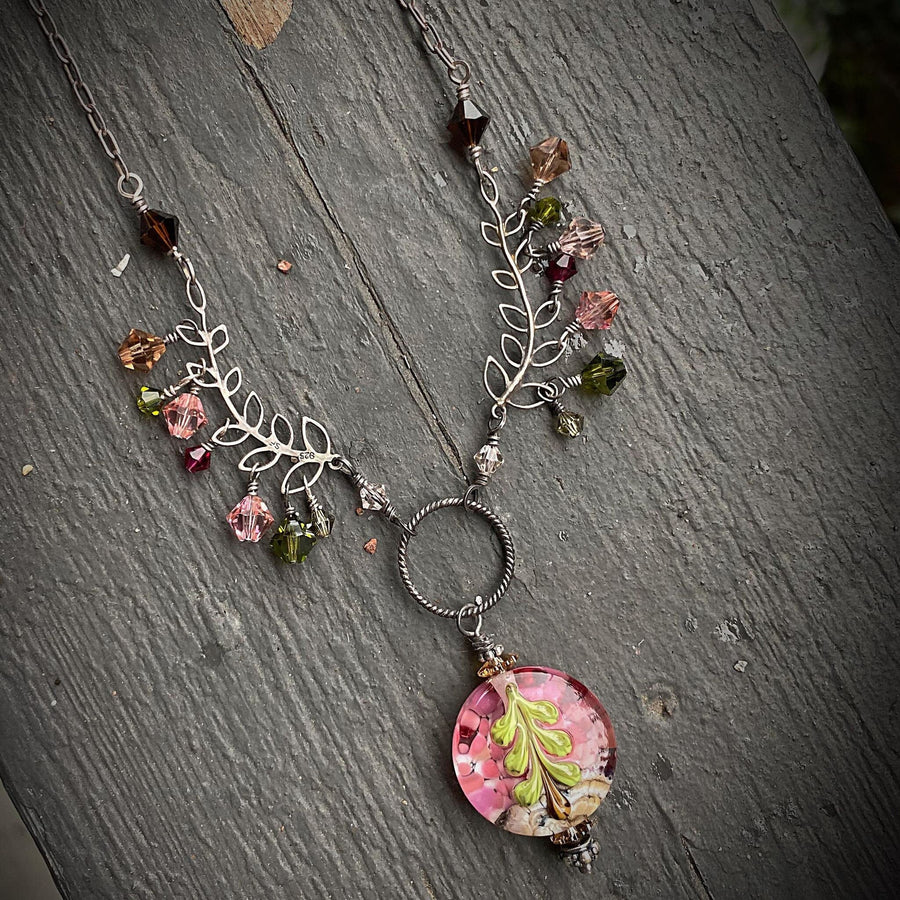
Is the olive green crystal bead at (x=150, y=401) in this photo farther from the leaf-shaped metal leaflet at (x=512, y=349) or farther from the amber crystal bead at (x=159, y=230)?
the leaf-shaped metal leaflet at (x=512, y=349)

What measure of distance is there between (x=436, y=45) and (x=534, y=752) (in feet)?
3.19

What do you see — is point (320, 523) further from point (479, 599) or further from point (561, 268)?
point (561, 268)

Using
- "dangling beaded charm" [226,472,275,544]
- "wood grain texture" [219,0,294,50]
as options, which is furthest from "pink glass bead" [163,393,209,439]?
"wood grain texture" [219,0,294,50]

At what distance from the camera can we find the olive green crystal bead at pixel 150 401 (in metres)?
0.95

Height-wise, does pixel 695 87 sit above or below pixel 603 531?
above

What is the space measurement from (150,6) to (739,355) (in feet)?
3.12

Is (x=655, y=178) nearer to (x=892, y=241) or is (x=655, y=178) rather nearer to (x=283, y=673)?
(x=892, y=241)

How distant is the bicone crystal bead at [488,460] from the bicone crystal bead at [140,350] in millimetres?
443

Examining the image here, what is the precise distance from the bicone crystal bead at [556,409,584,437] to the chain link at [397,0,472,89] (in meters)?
0.49

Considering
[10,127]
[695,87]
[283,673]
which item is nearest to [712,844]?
[283,673]

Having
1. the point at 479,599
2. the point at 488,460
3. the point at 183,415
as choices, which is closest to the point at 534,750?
the point at 479,599

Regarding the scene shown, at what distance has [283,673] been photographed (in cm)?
98

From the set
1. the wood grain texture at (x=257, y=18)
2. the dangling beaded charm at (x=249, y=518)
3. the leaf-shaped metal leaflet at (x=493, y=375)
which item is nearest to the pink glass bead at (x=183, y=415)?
the dangling beaded charm at (x=249, y=518)

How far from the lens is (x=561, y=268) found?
1.01 metres
